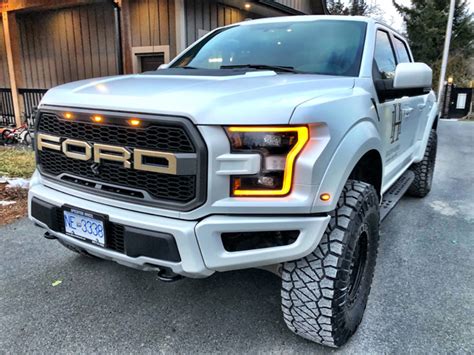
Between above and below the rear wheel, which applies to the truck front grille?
above

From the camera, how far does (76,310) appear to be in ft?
8.64

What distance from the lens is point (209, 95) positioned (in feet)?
6.17

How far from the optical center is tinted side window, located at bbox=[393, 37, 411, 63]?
3.93 meters

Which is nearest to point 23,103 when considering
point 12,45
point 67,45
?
point 12,45

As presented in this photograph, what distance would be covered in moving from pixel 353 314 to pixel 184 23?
22.8ft

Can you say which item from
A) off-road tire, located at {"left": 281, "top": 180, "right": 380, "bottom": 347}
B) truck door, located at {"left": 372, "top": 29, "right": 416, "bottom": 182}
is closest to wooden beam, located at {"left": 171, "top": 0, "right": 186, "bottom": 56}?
truck door, located at {"left": 372, "top": 29, "right": 416, "bottom": 182}

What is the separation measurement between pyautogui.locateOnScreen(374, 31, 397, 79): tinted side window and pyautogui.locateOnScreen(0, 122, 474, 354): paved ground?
154 cm

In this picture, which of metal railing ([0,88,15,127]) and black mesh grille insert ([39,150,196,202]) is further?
metal railing ([0,88,15,127])

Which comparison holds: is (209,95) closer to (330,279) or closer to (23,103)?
(330,279)

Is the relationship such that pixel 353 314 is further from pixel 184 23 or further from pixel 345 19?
pixel 184 23

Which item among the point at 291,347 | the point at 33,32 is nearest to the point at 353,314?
the point at 291,347

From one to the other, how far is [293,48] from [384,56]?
855 mm

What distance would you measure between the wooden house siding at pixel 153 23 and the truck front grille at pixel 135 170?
6.45 m

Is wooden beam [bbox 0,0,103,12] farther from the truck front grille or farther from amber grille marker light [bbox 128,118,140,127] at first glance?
amber grille marker light [bbox 128,118,140,127]
